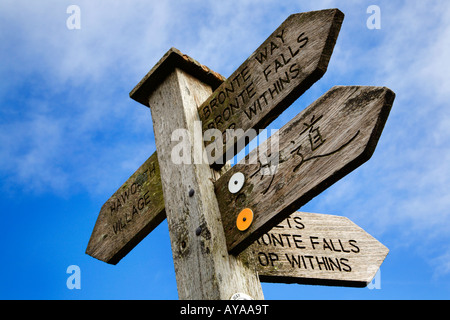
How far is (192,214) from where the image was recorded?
6.05 feet

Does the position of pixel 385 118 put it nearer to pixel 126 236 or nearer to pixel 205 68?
pixel 205 68

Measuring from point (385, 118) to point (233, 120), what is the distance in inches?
26.7

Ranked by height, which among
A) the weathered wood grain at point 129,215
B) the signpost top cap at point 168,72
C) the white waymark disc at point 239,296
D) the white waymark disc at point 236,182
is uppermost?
the signpost top cap at point 168,72

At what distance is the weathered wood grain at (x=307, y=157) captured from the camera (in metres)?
1.46

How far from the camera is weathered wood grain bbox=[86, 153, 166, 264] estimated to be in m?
2.18

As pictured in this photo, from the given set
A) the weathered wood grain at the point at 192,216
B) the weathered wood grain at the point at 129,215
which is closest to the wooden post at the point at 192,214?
the weathered wood grain at the point at 192,216

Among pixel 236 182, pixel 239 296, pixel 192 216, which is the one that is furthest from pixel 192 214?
pixel 239 296

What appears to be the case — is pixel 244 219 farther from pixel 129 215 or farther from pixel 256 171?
pixel 129 215

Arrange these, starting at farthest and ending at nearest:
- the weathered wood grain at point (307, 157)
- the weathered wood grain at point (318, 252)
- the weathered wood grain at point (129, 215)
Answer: the weathered wood grain at point (129, 215), the weathered wood grain at point (318, 252), the weathered wood grain at point (307, 157)

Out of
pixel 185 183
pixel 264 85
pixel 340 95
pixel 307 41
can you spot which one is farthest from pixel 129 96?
pixel 340 95

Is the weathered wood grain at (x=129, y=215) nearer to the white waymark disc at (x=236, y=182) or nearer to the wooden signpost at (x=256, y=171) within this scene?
the wooden signpost at (x=256, y=171)

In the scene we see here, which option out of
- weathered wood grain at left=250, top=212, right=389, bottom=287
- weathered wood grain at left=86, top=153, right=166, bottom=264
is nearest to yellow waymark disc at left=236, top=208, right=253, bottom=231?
weathered wood grain at left=250, top=212, right=389, bottom=287

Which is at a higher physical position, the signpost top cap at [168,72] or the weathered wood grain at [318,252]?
the signpost top cap at [168,72]

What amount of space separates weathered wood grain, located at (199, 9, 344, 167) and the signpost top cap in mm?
284
